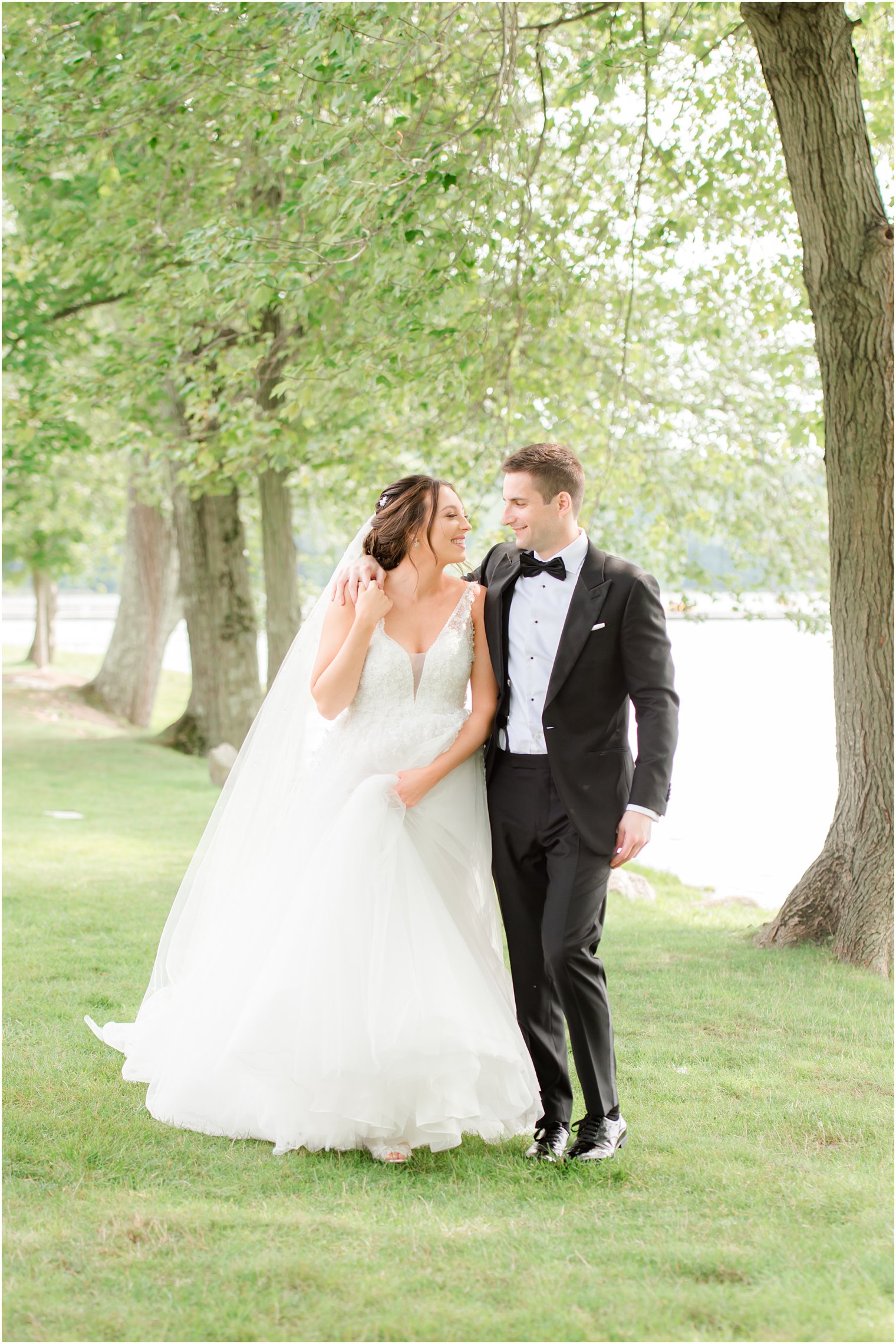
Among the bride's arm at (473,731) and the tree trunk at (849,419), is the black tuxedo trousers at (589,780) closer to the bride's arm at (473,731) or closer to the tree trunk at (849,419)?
the bride's arm at (473,731)

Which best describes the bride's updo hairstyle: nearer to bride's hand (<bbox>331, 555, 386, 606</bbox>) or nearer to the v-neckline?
bride's hand (<bbox>331, 555, 386, 606</bbox>)

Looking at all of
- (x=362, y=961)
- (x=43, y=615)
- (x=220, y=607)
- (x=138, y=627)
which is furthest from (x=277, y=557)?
(x=43, y=615)

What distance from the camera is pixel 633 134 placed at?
9.75m

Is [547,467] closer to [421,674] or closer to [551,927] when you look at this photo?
[421,674]

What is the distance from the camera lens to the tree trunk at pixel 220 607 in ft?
51.0

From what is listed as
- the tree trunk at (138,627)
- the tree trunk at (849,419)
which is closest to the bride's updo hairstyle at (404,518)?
the tree trunk at (849,419)

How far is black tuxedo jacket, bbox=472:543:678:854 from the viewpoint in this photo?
3.95 meters

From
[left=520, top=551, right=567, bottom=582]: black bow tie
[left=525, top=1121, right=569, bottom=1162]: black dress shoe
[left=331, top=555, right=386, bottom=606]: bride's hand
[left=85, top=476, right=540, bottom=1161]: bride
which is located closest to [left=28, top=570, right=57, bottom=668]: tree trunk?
[left=85, top=476, right=540, bottom=1161]: bride

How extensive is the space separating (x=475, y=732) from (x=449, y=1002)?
920 mm

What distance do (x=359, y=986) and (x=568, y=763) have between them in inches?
38.8

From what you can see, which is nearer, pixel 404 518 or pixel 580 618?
pixel 580 618

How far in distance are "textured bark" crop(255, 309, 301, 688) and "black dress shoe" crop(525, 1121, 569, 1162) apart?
1011cm

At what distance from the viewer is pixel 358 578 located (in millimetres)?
4340

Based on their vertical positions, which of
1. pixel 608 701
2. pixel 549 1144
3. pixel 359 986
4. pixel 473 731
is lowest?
pixel 549 1144
